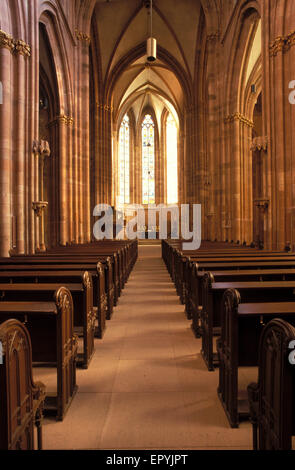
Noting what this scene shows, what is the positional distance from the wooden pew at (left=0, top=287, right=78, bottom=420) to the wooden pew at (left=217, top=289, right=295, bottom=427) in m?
1.36

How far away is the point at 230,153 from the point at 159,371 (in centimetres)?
1402

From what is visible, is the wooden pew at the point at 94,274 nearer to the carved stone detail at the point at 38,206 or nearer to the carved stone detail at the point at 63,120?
the carved stone detail at the point at 38,206

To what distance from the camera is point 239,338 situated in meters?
2.82

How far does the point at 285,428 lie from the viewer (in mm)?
1643

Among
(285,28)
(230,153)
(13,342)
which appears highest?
(285,28)

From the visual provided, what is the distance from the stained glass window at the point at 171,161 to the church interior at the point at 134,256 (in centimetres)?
730

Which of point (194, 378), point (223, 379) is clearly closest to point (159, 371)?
point (194, 378)

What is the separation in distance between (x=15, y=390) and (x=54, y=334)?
122cm

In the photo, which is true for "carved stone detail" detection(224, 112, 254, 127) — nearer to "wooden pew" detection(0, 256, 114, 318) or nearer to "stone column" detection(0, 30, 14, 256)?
"stone column" detection(0, 30, 14, 256)

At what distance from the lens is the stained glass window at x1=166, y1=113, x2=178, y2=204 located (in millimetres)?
37031

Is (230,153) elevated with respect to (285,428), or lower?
elevated

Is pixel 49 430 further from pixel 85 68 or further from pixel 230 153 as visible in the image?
pixel 85 68

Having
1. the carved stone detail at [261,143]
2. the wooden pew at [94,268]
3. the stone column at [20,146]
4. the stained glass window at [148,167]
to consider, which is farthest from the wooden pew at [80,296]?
the stained glass window at [148,167]

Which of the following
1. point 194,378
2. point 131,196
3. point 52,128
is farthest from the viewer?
point 131,196
